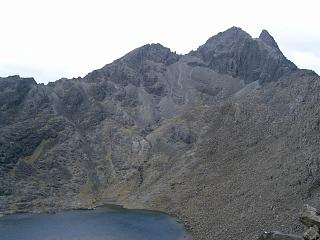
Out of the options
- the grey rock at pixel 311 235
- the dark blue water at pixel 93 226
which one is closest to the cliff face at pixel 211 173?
the dark blue water at pixel 93 226

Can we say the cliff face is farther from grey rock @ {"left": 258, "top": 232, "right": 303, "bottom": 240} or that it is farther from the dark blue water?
grey rock @ {"left": 258, "top": 232, "right": 303, "bottom": 240}

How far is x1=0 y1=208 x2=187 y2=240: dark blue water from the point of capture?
12900 cm

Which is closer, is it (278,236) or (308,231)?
(308,231)

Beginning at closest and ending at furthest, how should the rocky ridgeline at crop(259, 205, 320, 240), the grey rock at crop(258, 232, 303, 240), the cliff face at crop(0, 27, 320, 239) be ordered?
the rocky ridgeline at crop(259, 205, 320, 240) < the grey rock at crop(258, 232, 303, 240) < the cliff face at crop(0, 27, 320, 239)

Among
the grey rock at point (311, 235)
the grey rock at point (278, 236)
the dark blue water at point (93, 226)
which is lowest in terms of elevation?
the dark blue water at point (93, 226)

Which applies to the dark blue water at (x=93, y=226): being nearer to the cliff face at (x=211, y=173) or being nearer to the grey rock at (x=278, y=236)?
the cliff face at (x=211, y=173)

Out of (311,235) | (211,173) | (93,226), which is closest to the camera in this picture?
(311,235)

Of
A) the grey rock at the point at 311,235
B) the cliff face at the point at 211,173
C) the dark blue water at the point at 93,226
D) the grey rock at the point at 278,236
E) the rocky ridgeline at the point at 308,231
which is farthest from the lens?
the dark blue water at the point at 93,226

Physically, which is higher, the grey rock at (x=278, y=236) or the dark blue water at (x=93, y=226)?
the grey rock at (x=278, y=236)

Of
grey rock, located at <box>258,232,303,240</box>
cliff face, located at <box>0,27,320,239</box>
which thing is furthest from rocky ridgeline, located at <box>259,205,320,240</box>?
cliff face, located at <box>0,27,320,239</box>

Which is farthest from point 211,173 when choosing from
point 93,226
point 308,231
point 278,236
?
point 308,231

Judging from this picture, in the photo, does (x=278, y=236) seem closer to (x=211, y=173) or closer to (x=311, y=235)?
(x=311, y=235)

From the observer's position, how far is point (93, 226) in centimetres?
Result: 14038

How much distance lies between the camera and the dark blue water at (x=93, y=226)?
129 meters
